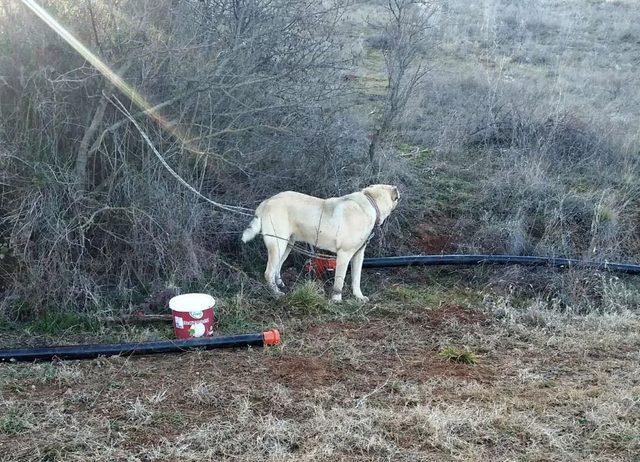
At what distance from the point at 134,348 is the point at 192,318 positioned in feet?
1.63

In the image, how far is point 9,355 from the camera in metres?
4.51

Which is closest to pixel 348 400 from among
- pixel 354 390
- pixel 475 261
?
pixel 354 390

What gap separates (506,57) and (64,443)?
→ 47.8 feet

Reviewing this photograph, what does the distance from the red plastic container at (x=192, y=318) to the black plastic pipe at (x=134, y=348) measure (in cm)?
14

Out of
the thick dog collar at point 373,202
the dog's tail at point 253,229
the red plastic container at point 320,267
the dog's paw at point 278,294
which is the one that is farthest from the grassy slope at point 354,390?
the thick dog collar at point 373,202

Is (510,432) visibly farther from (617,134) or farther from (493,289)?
(617,134)

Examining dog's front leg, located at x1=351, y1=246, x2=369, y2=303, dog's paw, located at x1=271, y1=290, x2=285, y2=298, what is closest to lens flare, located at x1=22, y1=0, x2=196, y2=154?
dog's paw, located at x1=271, y1=290, x2=285, y2=298

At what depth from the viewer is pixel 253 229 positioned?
598cm

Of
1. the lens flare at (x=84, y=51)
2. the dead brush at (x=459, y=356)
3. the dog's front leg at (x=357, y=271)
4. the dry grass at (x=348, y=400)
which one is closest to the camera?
the dry grass at (x=348, y=400)

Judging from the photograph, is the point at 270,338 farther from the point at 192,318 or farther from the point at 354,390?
the point at 354,390

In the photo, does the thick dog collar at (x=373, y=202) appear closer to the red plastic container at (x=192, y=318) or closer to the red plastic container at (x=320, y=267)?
the red plastic container at (x=320, y=267)

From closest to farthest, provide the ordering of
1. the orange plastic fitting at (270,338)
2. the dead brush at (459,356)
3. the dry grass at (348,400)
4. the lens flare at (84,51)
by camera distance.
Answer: the dry grass at (348,400)
the dead brush at (459,356)
the orange plastic fitting at (270,338)
the lens flare at (84,51)

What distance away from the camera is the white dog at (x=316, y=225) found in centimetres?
600

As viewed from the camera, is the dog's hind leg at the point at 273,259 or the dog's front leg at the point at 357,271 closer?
the dog's hind leg at the point at 273,259
